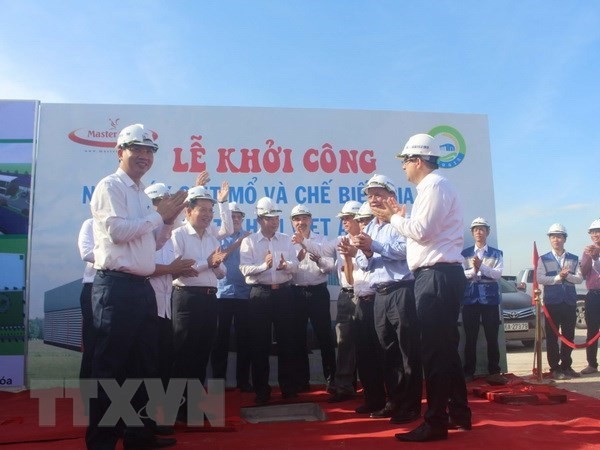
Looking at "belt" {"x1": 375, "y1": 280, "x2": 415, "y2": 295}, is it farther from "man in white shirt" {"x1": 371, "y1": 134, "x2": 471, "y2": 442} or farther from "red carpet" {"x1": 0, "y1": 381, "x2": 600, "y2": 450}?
"red carpet" {"x1": 0, "y1": 381, "x2": 600, "y2": 450}

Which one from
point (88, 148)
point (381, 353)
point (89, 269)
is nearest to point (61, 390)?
point (89, 269)

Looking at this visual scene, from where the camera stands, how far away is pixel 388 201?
3.72 m

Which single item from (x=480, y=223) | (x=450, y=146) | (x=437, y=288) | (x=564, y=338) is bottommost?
(x=564, y=338)

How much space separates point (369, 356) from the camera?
4.39 m

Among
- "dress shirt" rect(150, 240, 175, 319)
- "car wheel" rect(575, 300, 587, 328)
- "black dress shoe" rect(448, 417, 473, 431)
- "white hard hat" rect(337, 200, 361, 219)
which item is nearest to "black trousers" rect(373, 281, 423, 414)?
"black dress shoe" rect(448, 417, 473, 431)

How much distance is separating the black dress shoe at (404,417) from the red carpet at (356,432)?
57 mm

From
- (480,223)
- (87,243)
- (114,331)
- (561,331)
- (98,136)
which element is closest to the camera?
(114,331)

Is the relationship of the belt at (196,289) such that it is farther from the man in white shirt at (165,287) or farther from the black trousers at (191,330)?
the man in white shirt at (165,287)

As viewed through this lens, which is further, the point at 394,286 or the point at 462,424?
the point at 394,286

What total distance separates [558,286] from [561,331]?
1.81ft

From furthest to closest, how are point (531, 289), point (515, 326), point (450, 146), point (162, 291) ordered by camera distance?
point (531, 289)
point (515, 326)
point (450, 146)
point (162, 291)

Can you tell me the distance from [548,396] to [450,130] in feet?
10.3

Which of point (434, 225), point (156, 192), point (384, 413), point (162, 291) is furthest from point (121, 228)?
point (384, 413)

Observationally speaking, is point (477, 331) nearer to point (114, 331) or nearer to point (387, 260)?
point (387, 260)
